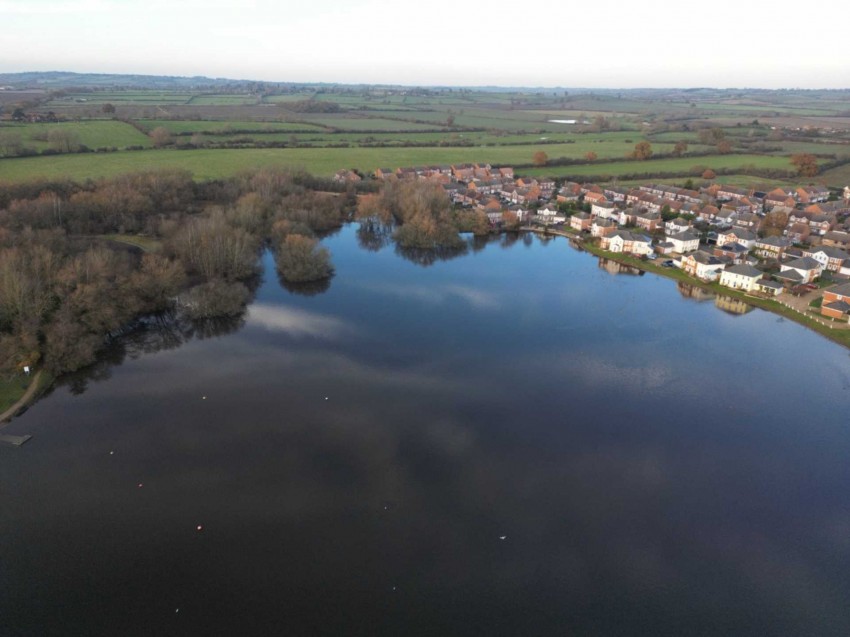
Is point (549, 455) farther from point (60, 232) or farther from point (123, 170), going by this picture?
point (123, 170)


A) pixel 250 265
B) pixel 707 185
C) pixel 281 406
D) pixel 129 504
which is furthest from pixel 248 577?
pixel 707 185

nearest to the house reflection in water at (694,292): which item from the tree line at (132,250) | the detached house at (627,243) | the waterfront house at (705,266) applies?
the waterfront house at (705,266)

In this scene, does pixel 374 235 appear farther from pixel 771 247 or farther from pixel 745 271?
pixel 771 247

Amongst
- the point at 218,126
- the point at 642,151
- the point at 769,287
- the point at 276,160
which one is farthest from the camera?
the point at 218,126

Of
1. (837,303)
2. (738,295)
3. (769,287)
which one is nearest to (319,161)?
(738,295)

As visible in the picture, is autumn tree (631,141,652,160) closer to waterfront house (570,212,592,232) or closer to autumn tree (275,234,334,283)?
waterfront house (570,212,592,232)

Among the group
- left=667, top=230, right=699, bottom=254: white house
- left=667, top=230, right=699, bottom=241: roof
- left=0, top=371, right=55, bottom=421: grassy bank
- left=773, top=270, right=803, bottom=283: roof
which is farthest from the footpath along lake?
left=667, top=230, right=699, bottom=241: roof
